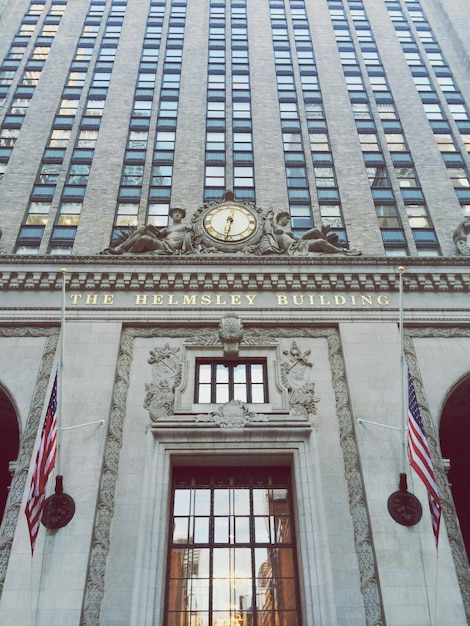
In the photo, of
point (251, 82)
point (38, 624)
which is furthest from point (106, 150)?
point (38, 624)

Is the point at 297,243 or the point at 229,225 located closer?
the point at 297,243

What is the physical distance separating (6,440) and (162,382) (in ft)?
26.5

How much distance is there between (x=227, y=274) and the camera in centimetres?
2092

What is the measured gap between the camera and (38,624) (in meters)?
14.0

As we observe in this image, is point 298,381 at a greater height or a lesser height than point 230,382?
lesser

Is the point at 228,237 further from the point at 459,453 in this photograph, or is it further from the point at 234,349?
the point at 459,453

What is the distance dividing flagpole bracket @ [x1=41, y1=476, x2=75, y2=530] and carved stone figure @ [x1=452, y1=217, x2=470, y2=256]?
1757 centimetres

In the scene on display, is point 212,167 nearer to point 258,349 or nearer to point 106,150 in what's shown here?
point 106,150

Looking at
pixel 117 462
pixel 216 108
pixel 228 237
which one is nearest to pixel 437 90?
pixel 216 108

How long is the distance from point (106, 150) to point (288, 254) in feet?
42.7

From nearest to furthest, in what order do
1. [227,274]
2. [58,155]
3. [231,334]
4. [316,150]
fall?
[231,334], [227,274], [58,155], [316,150]

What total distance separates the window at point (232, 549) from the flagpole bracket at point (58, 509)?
3.02 metres

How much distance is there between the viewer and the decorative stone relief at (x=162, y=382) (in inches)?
705

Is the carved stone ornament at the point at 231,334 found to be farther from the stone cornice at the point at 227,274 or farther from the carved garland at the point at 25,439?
the carved garland at the point at 25,439
